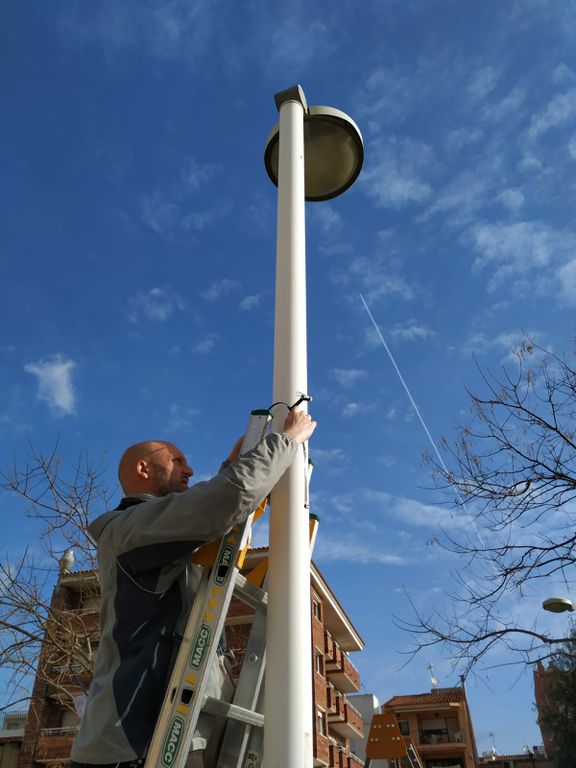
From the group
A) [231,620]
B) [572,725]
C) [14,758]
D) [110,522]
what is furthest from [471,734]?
[110,522]

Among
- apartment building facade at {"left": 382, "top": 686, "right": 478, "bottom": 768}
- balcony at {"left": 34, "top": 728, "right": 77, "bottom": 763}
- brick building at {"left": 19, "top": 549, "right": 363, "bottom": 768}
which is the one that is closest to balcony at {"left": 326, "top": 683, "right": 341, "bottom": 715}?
brick building at {"left": 19, "top": 549, "right": 363, "bottom": 768}

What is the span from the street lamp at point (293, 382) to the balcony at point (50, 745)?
2344 cm

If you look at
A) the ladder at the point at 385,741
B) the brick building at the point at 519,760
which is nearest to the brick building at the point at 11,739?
the ladder at the point at 385,741

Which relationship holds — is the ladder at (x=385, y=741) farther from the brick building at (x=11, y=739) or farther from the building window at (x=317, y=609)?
the building window at (x=317, y=609)

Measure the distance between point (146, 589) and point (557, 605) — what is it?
7.00 meters

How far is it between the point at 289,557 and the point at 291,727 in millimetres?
554

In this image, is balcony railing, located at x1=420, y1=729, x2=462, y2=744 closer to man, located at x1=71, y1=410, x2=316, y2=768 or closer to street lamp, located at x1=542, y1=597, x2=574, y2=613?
street lamp, located at x1=542, y1=597, x2=574, y2=613

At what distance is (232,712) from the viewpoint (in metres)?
2.23

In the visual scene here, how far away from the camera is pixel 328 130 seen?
3965mm

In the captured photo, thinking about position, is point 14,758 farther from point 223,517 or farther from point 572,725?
point 223,517

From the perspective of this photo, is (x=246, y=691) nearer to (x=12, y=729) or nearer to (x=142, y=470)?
(x=142, y=470)

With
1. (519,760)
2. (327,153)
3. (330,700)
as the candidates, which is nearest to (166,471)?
(327,153)

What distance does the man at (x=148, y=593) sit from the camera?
6.64 ft

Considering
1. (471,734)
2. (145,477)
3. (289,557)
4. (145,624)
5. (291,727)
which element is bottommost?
(291,727)
